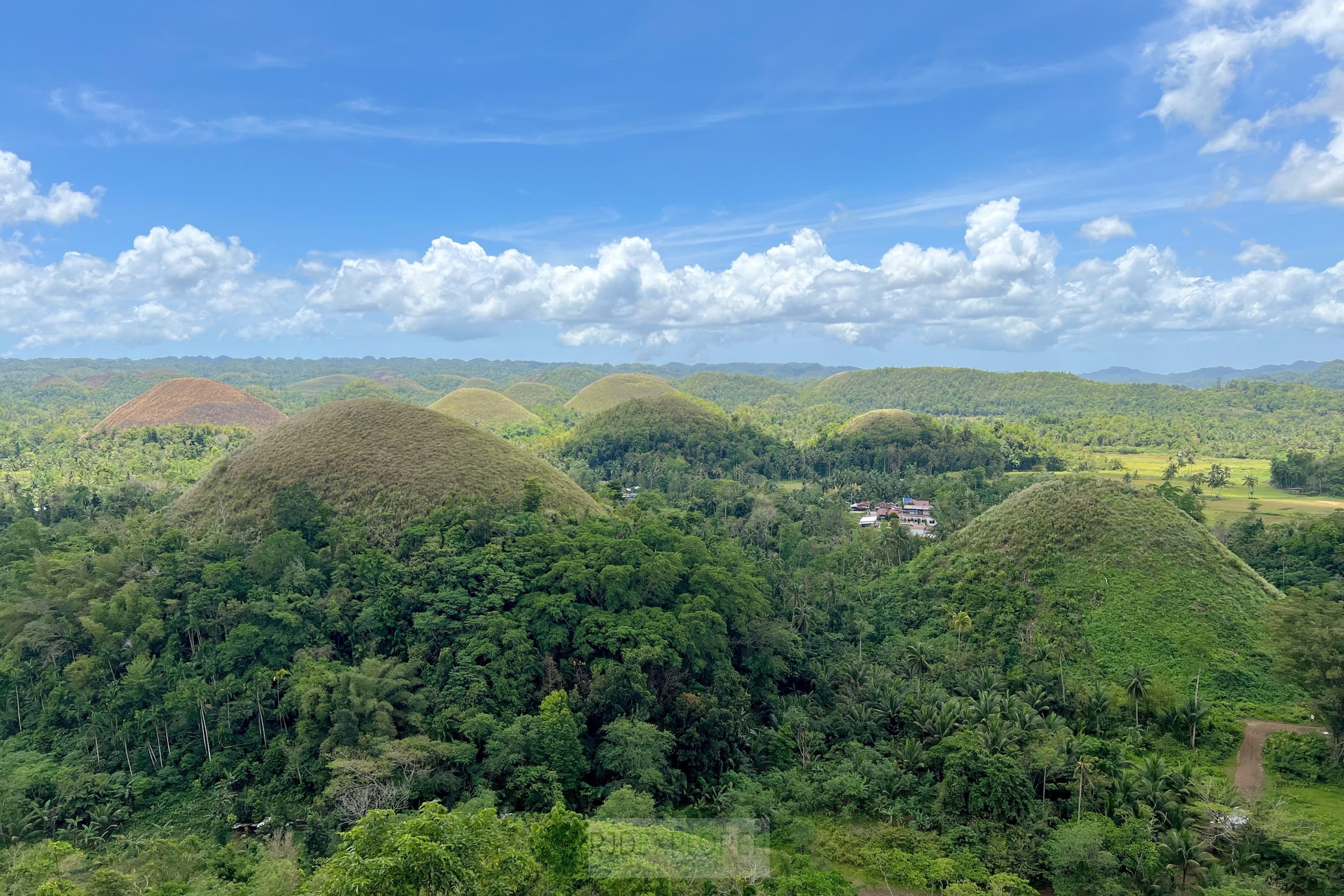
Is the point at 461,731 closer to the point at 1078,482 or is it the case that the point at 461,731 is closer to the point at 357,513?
the point at 357,513

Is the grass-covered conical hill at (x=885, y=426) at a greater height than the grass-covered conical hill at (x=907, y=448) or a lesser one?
greater

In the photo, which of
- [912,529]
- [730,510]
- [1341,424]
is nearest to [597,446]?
[730,510]

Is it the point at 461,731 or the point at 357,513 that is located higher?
the point at 357,513

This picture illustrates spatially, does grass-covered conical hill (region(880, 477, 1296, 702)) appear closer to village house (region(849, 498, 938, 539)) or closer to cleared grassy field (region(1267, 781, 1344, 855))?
cleared grassy field (region(1267, 781, 1344, 855))

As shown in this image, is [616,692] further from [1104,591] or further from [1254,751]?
[1104,591]

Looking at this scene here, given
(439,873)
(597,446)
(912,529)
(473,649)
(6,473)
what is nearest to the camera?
(439,873)

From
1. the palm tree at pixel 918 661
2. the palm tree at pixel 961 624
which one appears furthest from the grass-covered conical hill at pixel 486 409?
the palm tree at pixel 918 661

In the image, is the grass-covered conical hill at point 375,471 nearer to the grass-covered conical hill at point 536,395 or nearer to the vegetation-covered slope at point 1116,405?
the vegetation-covered slope at point 1116,405
